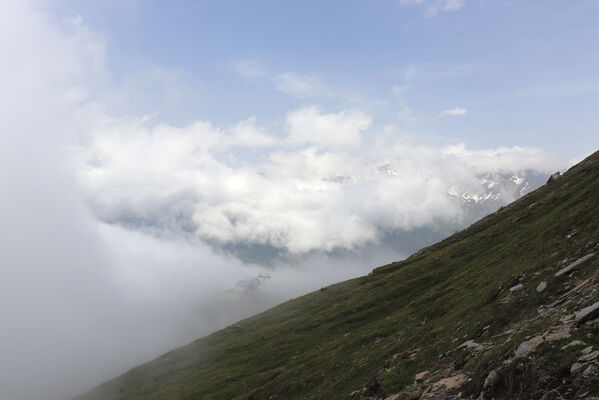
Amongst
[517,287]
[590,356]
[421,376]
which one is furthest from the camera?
[517,287]

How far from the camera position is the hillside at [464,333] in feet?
57.2

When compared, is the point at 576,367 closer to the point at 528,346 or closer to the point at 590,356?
the point at 590,356

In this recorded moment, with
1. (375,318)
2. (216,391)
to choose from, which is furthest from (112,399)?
(375,318)

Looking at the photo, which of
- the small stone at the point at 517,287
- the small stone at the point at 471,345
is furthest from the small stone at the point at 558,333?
the small stone at the point at 517,287

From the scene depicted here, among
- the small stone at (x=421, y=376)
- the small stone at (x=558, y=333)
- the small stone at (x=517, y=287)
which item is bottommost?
the small stone at (x=421, y=376)

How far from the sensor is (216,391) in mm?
73500

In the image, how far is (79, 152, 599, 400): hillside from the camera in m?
17.4

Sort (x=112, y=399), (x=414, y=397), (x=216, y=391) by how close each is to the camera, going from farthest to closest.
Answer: (x=112, y=399) < (x=216, y=391) < (x=414, y=397)

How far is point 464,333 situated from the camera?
29.9 m

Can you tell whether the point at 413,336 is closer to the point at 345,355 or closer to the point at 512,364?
the point at 345,355

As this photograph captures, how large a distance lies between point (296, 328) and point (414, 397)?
2799 inches

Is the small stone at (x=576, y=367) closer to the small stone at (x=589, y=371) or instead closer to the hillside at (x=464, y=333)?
the hillside at (x=464, y=333)

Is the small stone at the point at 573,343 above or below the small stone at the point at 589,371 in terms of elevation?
above

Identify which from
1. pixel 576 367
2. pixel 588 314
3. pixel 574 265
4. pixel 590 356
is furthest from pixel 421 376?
pixel 574 265
